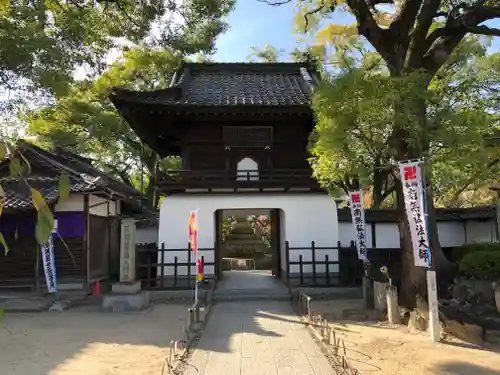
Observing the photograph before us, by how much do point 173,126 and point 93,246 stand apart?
16.1 ft

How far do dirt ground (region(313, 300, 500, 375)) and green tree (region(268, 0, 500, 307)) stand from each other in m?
1.65

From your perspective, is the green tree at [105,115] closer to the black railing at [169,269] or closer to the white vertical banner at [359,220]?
the black railing at [169,269]

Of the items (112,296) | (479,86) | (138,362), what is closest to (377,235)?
(479,86)

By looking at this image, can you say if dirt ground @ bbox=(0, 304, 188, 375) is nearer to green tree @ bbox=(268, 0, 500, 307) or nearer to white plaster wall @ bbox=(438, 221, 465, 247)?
green tree @ bbox=(268, 0, 500, 307)

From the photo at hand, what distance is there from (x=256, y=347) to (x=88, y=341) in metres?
3.15

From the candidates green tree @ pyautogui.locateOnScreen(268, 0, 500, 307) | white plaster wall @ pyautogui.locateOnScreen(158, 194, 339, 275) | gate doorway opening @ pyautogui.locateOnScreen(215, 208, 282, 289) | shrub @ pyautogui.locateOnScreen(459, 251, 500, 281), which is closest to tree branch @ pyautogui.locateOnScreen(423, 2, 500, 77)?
green tree @ pyautogui.locateOnScreen(268, 0, 500, 307)

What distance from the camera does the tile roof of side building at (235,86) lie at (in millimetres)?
14023

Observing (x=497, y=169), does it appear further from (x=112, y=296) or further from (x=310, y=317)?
(x=112, y=296)

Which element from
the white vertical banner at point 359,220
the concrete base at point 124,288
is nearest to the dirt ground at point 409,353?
the white vertical banner at point 359,220

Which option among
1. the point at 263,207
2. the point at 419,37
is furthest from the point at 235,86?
the point at 419,37

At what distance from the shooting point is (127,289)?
11.2m

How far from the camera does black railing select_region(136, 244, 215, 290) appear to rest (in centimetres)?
1313

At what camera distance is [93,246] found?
14.4 meters

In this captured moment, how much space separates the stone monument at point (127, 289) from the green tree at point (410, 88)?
6.19 metres
